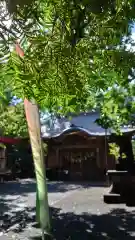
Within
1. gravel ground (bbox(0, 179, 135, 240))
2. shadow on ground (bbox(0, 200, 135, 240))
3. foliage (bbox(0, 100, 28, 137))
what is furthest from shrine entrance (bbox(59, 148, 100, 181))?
shadow on ground (bbox(0, 200, 135, 240))

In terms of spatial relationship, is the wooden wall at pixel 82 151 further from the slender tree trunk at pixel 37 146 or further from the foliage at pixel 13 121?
the slender tree trunk at pixel 37 146

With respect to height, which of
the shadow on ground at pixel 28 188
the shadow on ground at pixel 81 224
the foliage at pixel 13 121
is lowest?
the shadow on ground at pixel 81 224

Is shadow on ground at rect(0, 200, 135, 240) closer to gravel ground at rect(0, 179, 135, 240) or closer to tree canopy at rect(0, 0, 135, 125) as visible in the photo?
gravel ground at rect(0, 179, 135, 240)

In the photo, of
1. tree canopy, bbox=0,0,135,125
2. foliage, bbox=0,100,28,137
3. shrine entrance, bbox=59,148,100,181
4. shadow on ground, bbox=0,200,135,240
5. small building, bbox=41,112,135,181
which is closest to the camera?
tree canopy, bbox=0,0,135,125

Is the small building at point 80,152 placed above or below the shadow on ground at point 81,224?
above

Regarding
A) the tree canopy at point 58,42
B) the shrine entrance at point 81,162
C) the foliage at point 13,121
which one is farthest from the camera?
the shrine entrance at point 81,162

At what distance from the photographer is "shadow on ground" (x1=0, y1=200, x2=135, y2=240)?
5309mm

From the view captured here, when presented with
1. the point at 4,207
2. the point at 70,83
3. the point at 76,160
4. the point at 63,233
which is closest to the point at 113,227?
the point at 63,233

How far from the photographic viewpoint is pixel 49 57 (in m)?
1.28

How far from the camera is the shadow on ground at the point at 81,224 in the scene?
5.31 m

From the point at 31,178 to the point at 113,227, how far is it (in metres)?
13.3

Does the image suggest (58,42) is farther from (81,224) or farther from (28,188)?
(28,188)

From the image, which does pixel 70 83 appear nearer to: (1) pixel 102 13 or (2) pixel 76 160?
(1) pixel 102 13

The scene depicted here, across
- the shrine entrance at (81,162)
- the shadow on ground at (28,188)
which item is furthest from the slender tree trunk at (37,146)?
the shrine entrance at (81,162)
